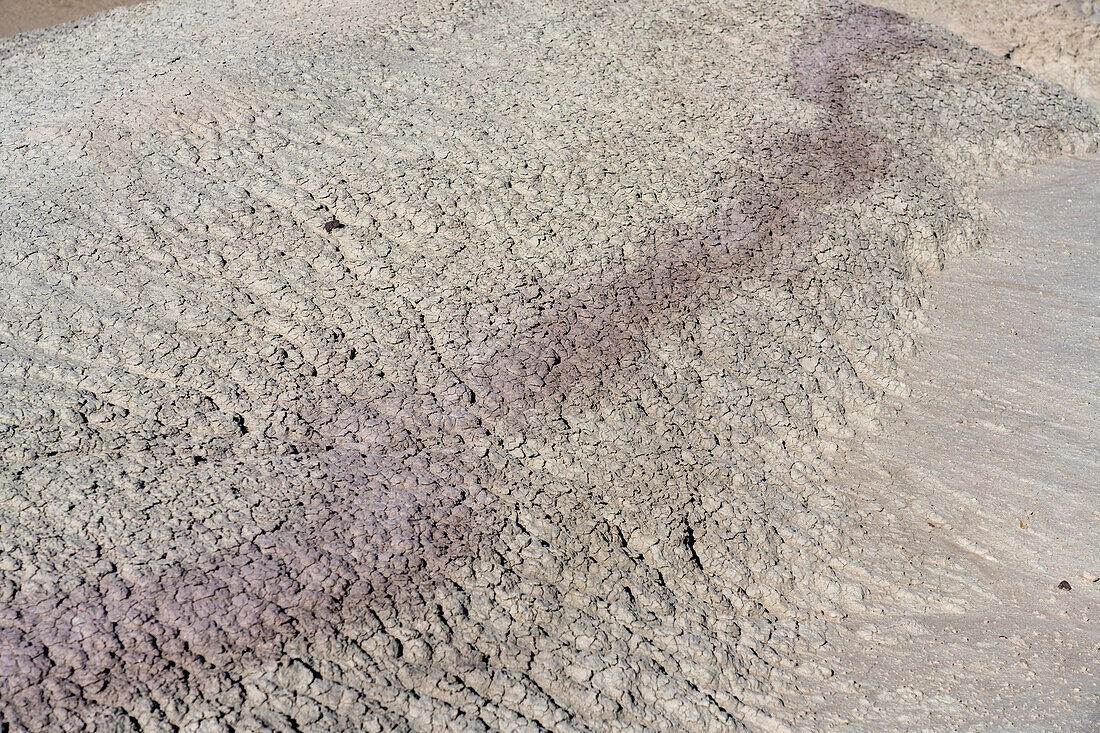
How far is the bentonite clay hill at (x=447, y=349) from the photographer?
6.17 ft

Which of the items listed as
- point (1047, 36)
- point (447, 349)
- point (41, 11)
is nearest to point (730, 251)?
point (447, 349)

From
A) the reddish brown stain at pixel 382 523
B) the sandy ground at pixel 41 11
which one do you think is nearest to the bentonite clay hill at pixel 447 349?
the reddish brown stain at pixel 382 523

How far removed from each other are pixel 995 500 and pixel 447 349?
1739mm

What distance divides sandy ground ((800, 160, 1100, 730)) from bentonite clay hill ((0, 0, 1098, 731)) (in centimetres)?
13

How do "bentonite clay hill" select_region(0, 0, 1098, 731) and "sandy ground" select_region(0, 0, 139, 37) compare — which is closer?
"bentonite clay hill" select_region(0, 0, 1098, 731)

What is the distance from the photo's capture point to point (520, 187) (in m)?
3.15

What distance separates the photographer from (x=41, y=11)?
26.7 ft

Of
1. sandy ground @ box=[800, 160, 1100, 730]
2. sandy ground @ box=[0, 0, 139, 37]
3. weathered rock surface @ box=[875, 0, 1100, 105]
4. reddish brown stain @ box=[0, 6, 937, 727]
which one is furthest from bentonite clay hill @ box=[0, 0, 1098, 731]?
sandy ground @ box=[0, 0, 139, 37]

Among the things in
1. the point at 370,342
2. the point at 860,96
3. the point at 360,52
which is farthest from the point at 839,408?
the point at 360,52

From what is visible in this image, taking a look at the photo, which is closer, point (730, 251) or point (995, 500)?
point (995, 500)

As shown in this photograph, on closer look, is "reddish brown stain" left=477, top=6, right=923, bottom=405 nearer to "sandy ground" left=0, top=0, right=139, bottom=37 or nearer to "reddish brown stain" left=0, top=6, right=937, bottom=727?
"reddish brown stain" left=0, top=6, right=937, bottom=727

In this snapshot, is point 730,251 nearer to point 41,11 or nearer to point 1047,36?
point 1047,36

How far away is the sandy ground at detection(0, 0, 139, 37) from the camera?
7977mm

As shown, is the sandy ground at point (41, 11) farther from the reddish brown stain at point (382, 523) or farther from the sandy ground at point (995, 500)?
the sandy ground at point (995, 500)
